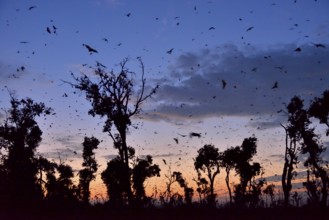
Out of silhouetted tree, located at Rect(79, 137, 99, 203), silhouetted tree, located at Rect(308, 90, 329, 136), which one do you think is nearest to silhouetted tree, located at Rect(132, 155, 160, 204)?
silhouetted tree, located at Rect(79, 137, 99, 203)

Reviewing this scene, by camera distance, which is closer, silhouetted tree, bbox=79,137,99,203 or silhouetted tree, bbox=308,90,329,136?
silhouetted tree, bbox=308,90,329,136

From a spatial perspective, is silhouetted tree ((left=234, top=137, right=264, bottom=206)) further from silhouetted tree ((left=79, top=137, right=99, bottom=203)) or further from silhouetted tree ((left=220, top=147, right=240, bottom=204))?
silhouetted tree ((left=79, top=137, right=99, bottom=203))

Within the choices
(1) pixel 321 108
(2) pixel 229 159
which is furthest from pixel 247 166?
(1) pixel 321 108

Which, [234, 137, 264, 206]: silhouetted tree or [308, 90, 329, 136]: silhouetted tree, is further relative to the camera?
[234, 137, 264, 206]: silhouetted tree

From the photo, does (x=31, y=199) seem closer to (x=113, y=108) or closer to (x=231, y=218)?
(x=231, y=218)

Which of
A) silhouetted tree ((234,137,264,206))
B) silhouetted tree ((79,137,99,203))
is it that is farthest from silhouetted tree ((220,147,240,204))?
silhouetted tree ((79,137,99,203))

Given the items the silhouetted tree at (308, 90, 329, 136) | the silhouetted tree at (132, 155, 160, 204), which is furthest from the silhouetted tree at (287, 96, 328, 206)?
the silhouetted tree at (132, 155, 160, 204)

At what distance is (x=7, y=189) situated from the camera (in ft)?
56.7

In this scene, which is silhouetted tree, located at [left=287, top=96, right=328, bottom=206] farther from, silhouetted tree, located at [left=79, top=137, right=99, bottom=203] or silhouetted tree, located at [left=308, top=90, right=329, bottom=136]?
silhouetted tree, located at [left=79, top=137, right=99, bottom=203]

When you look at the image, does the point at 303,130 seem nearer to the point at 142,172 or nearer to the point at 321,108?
the point at 321,108

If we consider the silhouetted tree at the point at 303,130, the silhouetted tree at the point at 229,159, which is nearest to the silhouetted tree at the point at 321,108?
the silhouetted tree at the point at 303,130

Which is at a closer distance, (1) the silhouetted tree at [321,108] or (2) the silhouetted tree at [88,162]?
(1) the silhouetted tree at [321,108]

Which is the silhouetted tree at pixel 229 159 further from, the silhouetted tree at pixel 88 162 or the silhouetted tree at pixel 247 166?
the silhouetted tree at pixel 88 162

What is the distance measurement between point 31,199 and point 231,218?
8.59 metres
